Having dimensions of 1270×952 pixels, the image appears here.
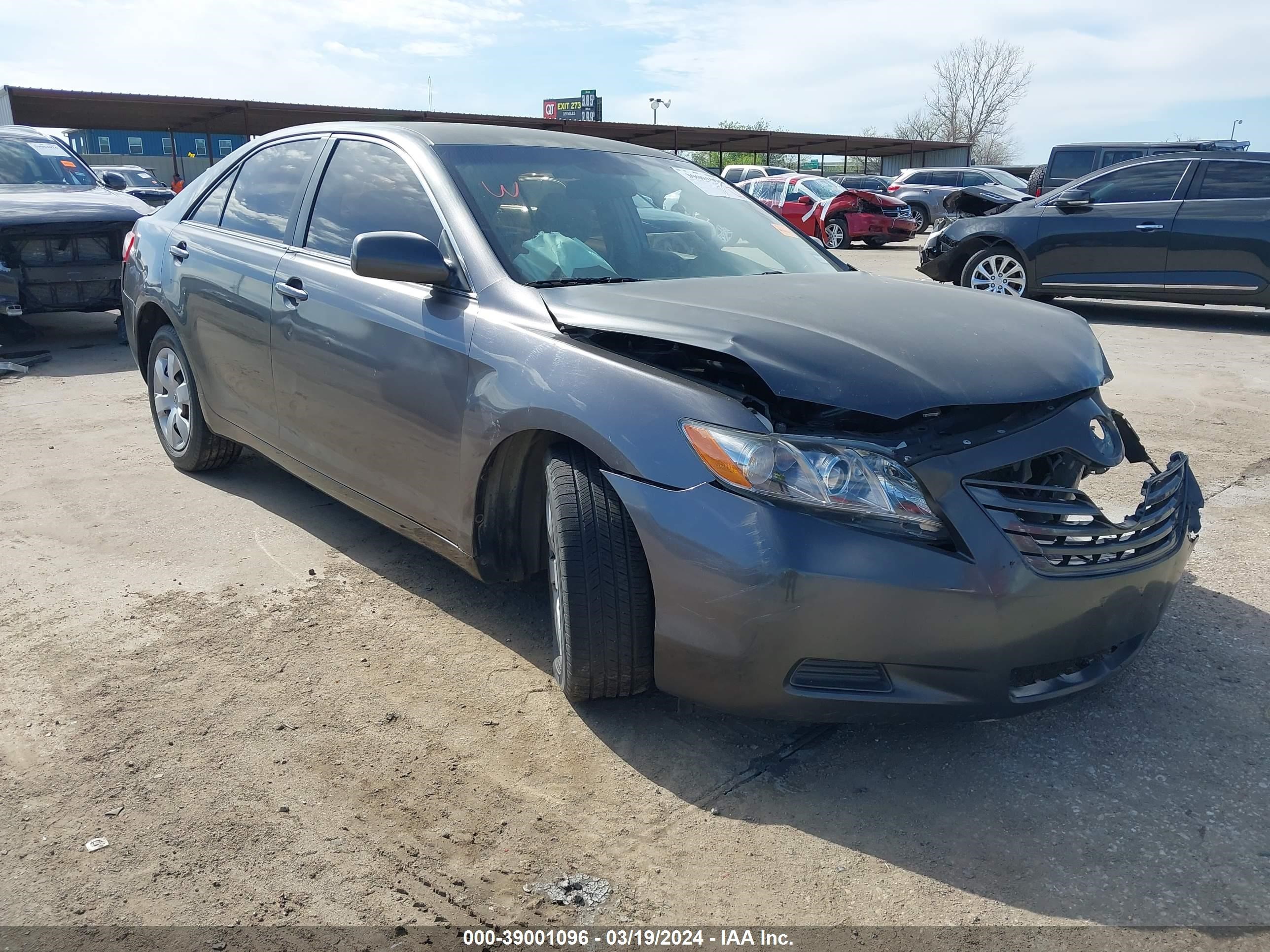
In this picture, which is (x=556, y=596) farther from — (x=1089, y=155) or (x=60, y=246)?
(x=1089, y=155)

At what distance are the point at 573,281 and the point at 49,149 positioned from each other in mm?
8782

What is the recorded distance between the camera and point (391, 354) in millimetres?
3291

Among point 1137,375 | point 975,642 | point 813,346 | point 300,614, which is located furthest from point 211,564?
point 1137,375

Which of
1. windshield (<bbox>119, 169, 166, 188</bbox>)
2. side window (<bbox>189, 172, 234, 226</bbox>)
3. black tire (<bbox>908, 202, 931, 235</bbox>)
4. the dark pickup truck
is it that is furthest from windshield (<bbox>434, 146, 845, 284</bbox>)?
black tire (<bbox>908, 202, 931, 235</bbox>)

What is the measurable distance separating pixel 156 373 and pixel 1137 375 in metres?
6.58

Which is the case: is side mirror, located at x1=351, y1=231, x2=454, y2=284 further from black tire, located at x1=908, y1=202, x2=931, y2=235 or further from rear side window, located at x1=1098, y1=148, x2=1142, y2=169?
black tire, located at x1=908, y1=202, x2=931, y2=235

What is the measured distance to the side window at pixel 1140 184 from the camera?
1011 cm

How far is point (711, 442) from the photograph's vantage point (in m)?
2.40

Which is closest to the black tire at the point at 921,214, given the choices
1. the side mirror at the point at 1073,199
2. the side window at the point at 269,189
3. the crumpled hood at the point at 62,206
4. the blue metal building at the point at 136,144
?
the side mirror at the point at 1073,199

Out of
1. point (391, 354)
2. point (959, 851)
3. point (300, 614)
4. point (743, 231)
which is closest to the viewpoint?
point (959, 851)

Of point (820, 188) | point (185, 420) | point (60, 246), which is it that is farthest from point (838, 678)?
point (820, 188)

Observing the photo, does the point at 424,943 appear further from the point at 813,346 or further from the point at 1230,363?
the point at 1230,363

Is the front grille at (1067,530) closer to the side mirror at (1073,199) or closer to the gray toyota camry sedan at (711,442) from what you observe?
the gray toyota camry sedan at (711,442)

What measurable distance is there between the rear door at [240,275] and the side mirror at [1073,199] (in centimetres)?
865
